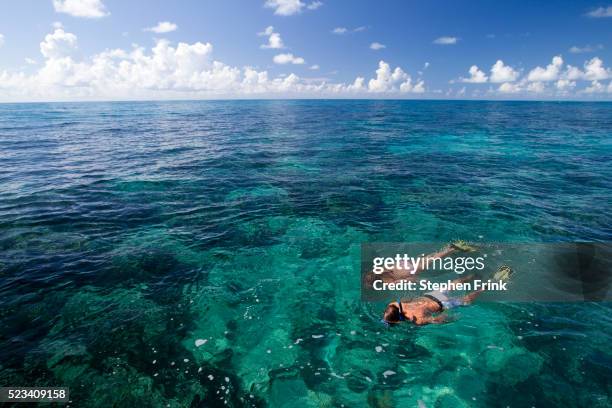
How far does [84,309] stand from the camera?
11.8 m

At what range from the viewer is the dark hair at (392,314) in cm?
1119

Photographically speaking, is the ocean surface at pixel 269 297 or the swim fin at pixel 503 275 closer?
the ocean surface at pixel 269 297

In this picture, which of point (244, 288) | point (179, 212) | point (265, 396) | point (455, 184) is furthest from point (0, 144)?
point (455, 184)

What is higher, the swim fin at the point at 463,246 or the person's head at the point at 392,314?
the swim fin at the point at 463,246

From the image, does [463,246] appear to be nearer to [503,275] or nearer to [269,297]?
[503,275]

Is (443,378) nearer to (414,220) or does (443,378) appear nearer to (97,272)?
(414,220)

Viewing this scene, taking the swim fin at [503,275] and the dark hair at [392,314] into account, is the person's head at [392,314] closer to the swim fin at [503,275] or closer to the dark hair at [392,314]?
the dark hair at [392,314]

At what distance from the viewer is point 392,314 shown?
11.2 metres

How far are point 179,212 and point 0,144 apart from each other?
145ft

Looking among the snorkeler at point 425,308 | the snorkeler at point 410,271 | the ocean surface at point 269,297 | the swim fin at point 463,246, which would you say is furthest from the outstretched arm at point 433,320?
the swim fin at point 463,246

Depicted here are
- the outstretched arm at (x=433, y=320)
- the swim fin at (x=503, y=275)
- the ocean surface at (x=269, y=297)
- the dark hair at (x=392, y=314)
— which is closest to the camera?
the ocean surface at (x=269, y=297)

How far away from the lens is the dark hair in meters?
11.2

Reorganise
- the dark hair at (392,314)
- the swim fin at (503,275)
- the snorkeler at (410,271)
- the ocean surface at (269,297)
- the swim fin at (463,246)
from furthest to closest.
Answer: the swim fin at (463,246)
the snorkeler at (410,271)
the swim fin at (503,275)
the dark hair at (392,314)
the ocean surface at (269,297)

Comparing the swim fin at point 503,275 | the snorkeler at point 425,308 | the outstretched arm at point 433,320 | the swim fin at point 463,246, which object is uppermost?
the swim fin at point 463,246
